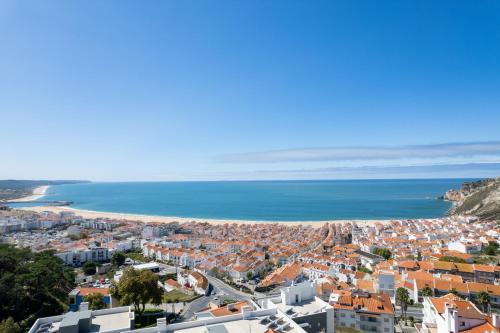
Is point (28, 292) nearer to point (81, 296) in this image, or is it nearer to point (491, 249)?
point (81, 296)

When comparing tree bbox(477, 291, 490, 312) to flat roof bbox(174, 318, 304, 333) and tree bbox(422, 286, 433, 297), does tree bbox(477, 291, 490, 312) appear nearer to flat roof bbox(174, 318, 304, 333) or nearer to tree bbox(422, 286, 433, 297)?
tree bbox(422, 286, 433, 297)

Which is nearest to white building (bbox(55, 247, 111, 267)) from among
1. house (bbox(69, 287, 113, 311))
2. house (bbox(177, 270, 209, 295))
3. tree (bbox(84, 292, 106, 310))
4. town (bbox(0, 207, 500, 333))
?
town (bbox(0, 207, 500, 333))

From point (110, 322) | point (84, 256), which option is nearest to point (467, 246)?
point (110, 322)

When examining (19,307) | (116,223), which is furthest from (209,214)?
(19,307)

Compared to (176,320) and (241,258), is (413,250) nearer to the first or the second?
(241,258)

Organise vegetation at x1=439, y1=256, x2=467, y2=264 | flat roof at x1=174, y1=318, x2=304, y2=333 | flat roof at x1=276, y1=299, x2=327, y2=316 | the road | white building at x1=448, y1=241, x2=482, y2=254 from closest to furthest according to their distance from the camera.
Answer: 1. flat roof at x1=174, y1=318, x2=304, y2=333
2. flat roof at x1=276, y1=299, x2=327, y2=316
3. the road
4. vegetation at x1=439, y1=256, x2=467, y2=264
5. white building at x1=448, y1=241, x2=482, y2=254
